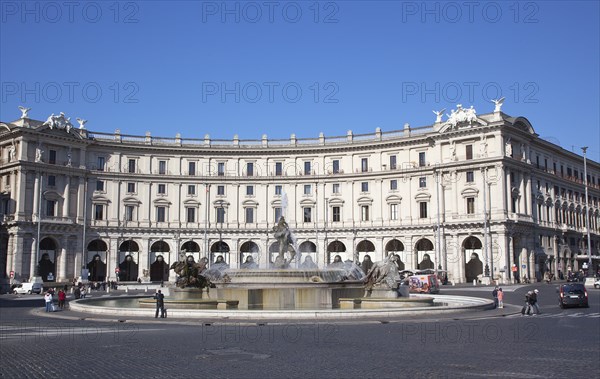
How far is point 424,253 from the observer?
80.7m

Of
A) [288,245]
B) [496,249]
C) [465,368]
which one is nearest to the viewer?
[465,368]

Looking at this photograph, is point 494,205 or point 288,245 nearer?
point 288,245

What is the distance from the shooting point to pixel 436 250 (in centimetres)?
7800

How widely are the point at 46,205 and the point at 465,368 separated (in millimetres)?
73421

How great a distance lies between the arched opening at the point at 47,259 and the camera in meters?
78.2

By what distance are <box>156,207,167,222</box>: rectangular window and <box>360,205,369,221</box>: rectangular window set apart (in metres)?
27.0

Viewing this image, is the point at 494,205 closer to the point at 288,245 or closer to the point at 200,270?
the point at 288,245

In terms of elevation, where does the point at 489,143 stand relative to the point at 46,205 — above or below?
above

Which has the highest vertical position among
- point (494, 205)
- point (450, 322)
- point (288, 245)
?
point (494, 205)

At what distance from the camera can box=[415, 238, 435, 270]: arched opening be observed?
80.3 meters

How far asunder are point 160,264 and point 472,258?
41606 mm

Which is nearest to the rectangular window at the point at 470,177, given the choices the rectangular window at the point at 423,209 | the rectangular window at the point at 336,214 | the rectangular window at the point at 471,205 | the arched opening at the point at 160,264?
the rectangular window at the point at 471,205

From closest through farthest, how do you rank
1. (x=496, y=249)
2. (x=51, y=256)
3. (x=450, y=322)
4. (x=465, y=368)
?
1. (x=465, y=368)
2. (x=450, y=322)
3. (x=496, y=249)
4. (x=51, y=256)

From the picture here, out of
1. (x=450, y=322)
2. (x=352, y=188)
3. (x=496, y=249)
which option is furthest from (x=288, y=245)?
(x=352, y=188)
